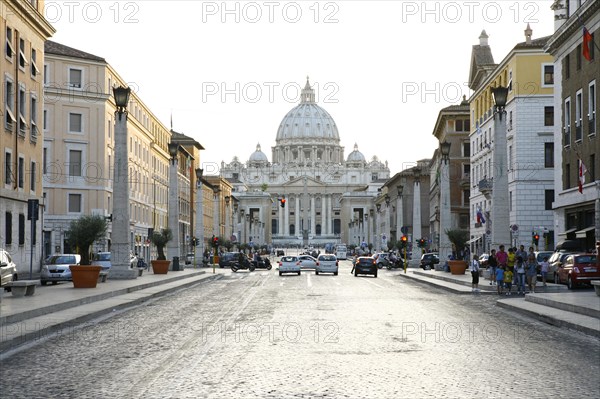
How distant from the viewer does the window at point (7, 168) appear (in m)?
42.7

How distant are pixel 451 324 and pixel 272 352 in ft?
21.7

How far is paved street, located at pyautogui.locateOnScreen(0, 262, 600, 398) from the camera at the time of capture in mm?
10914

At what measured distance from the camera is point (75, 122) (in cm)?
6606

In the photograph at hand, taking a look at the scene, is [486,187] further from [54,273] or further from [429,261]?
[54,273]

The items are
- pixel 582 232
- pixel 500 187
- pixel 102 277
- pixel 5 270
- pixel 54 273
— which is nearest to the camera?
pixel 5 270

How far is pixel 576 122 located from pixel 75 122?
1366 inches

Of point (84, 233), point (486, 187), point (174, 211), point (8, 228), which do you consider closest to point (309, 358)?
point (84, 233)

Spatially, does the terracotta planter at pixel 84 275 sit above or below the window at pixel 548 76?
below

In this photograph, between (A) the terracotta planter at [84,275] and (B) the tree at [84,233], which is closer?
(A) the terracotta planter at [84,275]

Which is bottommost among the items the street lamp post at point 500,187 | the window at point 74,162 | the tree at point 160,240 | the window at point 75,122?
the tree at point 160,240

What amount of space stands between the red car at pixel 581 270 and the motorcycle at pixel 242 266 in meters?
36.2

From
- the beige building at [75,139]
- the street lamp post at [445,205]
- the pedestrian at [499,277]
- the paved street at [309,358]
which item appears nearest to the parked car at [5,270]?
the paved street at [309,358]

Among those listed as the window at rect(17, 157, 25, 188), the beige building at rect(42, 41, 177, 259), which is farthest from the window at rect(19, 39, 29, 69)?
the beige building at rect(42, 41, 177, 259)

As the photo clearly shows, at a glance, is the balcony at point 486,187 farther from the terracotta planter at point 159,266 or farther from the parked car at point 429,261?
the terracotta planter at point 159,266
